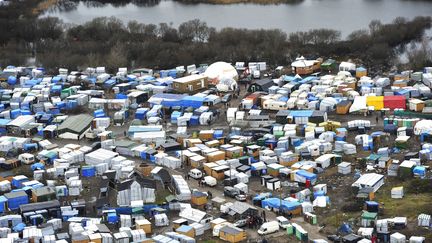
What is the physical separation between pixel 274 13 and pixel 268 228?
14.1 meters

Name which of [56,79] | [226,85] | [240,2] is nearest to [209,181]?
[226,85]

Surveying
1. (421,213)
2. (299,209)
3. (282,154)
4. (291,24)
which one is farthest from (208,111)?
(291,24)

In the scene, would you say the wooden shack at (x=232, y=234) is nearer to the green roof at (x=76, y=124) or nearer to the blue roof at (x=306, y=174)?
the blue roof at (x=306, y=174)

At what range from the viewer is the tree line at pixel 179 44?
14898 mm

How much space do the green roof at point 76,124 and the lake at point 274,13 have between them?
803cm

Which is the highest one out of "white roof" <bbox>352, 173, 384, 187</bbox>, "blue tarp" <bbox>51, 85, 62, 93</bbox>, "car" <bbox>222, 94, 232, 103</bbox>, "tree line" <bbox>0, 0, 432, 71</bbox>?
"tree line" <bbox>0, 0, 432, 71</bbox>

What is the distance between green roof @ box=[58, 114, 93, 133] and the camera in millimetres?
10573

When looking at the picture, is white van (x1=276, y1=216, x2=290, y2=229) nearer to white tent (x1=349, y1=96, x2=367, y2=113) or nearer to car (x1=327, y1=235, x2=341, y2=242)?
car (x1=327, y1=235, x2=341, y2=242)

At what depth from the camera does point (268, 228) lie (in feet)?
23.6

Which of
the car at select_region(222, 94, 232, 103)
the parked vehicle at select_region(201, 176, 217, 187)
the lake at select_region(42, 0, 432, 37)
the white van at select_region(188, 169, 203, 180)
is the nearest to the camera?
the parked vehicle at select_region(201, 176, 217, 187)

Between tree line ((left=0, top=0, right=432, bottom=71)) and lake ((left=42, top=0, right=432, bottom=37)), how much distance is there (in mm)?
1445

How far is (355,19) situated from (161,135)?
1037cm

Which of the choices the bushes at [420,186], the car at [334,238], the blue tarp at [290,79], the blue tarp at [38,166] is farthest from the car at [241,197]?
the blue tarp at [290,79]

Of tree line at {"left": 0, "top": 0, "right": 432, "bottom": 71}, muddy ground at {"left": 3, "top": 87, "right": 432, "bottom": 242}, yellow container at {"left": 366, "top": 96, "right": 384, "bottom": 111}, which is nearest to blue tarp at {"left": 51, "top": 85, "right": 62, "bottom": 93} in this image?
tree line at {"left": 0, "top": 0, "right": 432, "bottom": 71}
